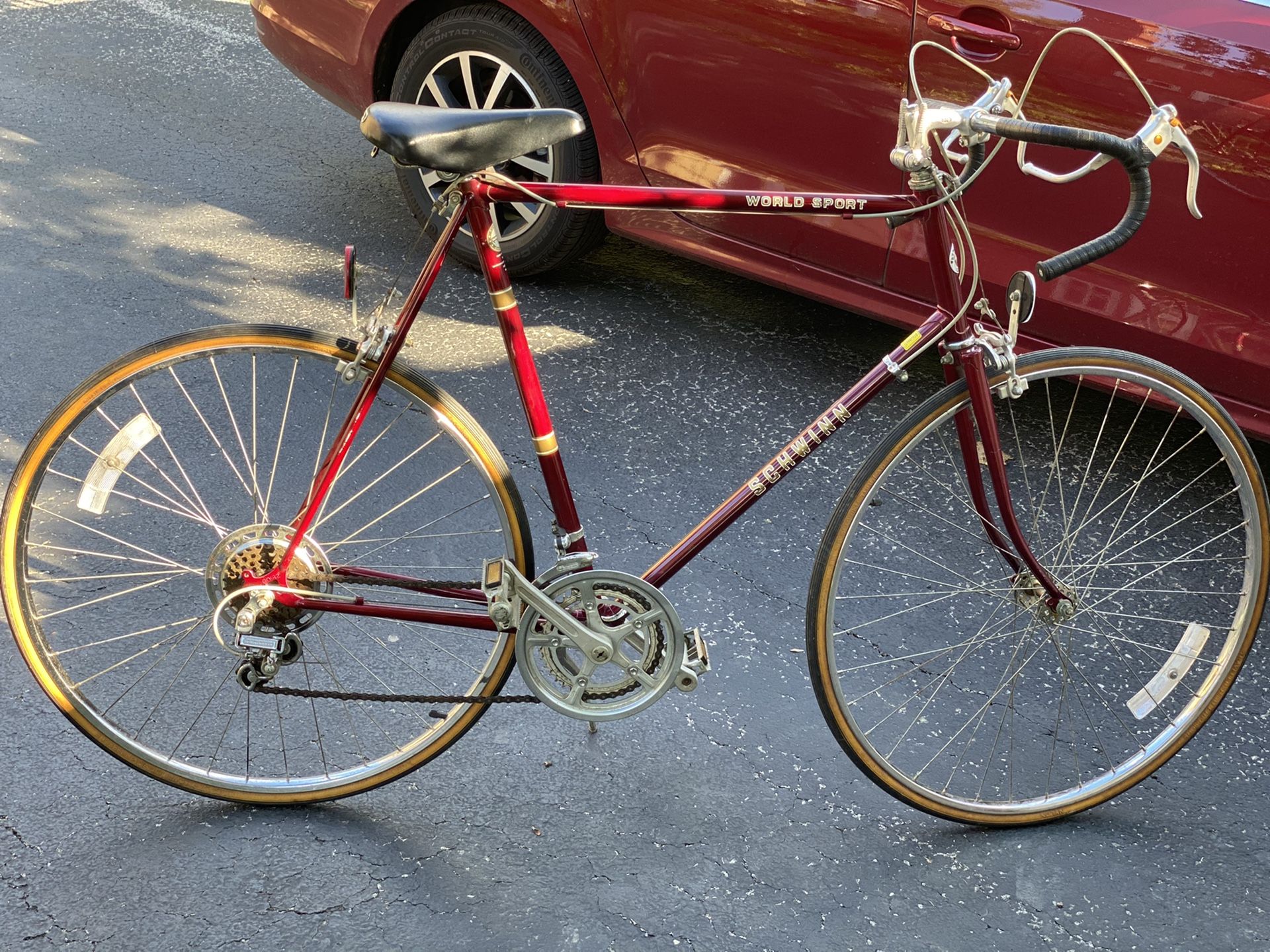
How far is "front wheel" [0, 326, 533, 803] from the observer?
225 centimetres

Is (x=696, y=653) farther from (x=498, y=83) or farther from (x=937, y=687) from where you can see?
(x=498, y=83)

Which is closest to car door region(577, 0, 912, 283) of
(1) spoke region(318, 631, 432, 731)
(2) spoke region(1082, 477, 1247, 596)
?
(2) spoke region(1082, 477, 1247, 596)

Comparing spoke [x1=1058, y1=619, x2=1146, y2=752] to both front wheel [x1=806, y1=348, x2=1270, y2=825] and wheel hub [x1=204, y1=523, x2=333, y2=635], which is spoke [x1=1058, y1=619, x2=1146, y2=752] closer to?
front wheel [x1=806, y1=348, x2=1270, y2=825]

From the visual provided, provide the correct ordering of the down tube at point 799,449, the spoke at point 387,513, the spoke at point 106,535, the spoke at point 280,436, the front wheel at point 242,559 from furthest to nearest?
the spoke at point 106,535 → the spoke at point 387,513 → the spoke at point 280,436 → the front wheel at point 242,559 → the down tube at point 799,449

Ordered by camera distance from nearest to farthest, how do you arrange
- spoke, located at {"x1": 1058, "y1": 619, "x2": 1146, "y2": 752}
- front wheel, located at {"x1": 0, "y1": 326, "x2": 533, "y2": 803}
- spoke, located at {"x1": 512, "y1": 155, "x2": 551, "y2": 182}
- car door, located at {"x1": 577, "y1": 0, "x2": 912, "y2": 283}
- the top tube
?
the top tube, front wheel, located at {"x1": 0, "y1": 326, "x2": 533, "y2": 803}, spoke, located at {"x1": 1058, "y1": 619, "x2": 1146, "y2": 752}, car door, located at {"x1": 577, "y1": 0, "x2": 912, "y2": 283}, spoke, located at {"x1": 512, "y1": 155, "x2": 551, "y2": 182}

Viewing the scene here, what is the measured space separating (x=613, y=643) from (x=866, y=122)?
1.78 metres

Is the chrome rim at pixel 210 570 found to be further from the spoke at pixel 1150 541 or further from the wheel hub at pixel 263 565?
the spoke at pixel 1150 541

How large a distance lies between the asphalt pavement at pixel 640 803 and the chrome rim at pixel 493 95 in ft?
1.09

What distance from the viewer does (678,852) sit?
2.42 m

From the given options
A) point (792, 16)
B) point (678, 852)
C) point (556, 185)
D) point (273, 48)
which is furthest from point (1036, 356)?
point (273, 48)

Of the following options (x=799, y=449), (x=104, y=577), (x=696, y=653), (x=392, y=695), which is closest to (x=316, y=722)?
(x=392, y=695)

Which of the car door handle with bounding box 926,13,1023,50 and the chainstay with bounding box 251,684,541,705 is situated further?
the car door handle with bounding box 926,13,1023,50

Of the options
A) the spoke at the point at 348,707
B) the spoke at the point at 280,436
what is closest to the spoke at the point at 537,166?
the spoke at the point at 280,436

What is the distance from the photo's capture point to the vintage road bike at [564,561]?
2.10 m
